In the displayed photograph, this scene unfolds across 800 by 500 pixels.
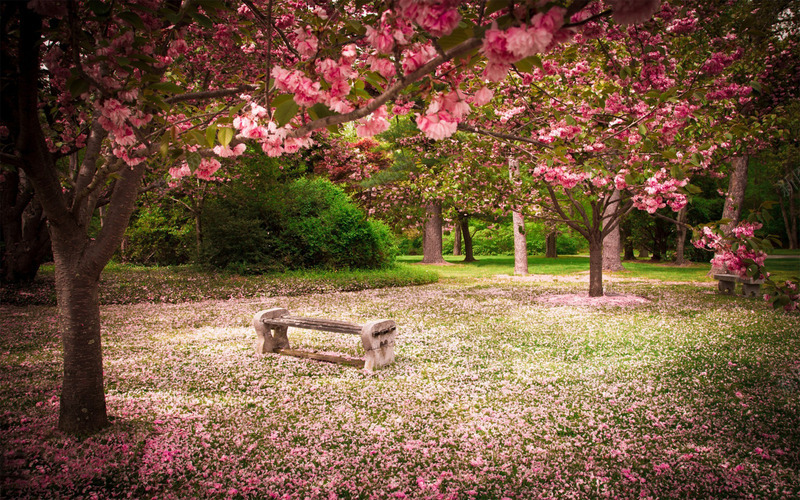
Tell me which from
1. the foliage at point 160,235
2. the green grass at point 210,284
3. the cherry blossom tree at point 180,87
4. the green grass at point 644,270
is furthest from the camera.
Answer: the foliage at point 160,235

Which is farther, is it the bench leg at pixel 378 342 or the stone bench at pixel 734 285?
the stone bench at pixel 734 285

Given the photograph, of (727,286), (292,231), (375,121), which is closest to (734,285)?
(727,286)

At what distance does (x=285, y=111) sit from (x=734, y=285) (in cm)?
1363

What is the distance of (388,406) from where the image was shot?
432 cm

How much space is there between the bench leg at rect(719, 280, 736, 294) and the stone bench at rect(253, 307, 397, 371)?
1050 centimetres

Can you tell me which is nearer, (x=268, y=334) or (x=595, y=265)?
(x=268, y=334)

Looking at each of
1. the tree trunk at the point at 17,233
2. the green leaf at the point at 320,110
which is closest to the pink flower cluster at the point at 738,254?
the green leaf at the point at 320,110

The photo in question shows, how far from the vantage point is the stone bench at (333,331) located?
5.45 m

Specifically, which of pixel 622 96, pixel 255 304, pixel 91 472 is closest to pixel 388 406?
pixel 91 472

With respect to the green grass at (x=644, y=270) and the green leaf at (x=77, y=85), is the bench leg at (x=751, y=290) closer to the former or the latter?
the green grass at (x=644, y=270)

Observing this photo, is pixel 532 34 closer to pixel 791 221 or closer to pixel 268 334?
pixel 268 334

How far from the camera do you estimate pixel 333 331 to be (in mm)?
5629

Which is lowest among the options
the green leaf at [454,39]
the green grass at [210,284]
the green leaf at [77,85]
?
the green grass at [210,284]

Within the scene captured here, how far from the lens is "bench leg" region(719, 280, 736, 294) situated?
1170cm
